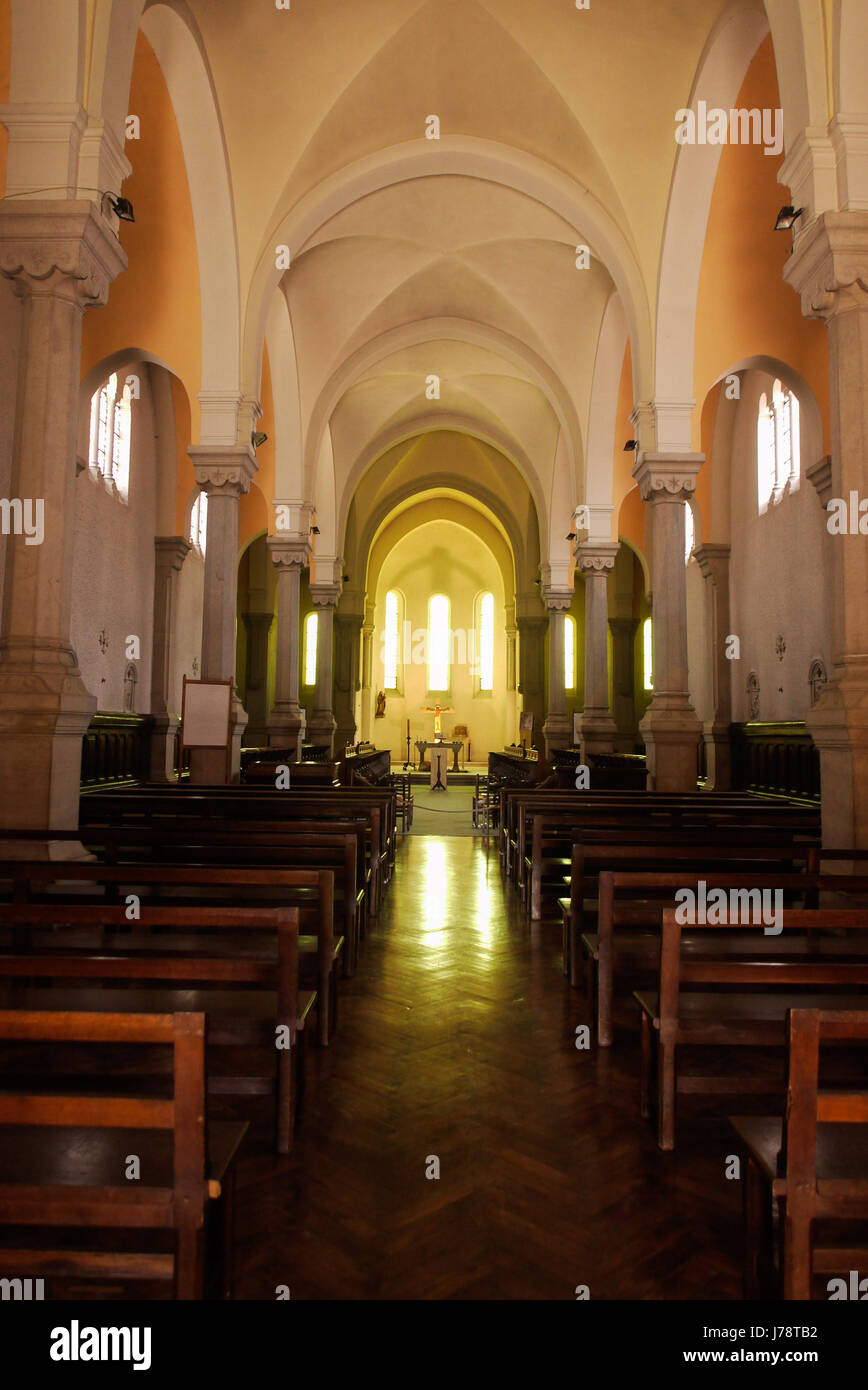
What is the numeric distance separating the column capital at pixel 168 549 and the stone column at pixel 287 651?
5.65 feet

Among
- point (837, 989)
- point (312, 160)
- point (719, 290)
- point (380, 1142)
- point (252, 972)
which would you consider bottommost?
point (380, 1142)

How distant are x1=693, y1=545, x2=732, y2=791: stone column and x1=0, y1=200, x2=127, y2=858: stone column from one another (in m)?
11.7

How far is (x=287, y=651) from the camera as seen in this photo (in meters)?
15.3

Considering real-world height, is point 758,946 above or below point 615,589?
below

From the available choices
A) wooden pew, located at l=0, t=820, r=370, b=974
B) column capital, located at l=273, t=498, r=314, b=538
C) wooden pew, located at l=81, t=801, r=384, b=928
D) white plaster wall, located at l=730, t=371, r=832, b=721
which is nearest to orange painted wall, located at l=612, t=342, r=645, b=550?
white plaster wall, located at l=730, t=371, r=832, b=721

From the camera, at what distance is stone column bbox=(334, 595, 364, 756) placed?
Answer: 24.5m

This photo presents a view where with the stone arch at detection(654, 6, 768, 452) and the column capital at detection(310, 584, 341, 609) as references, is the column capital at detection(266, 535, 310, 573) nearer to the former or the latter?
the column capital at detection(310, 584, 341, 609)

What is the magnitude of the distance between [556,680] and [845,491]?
557 inches
